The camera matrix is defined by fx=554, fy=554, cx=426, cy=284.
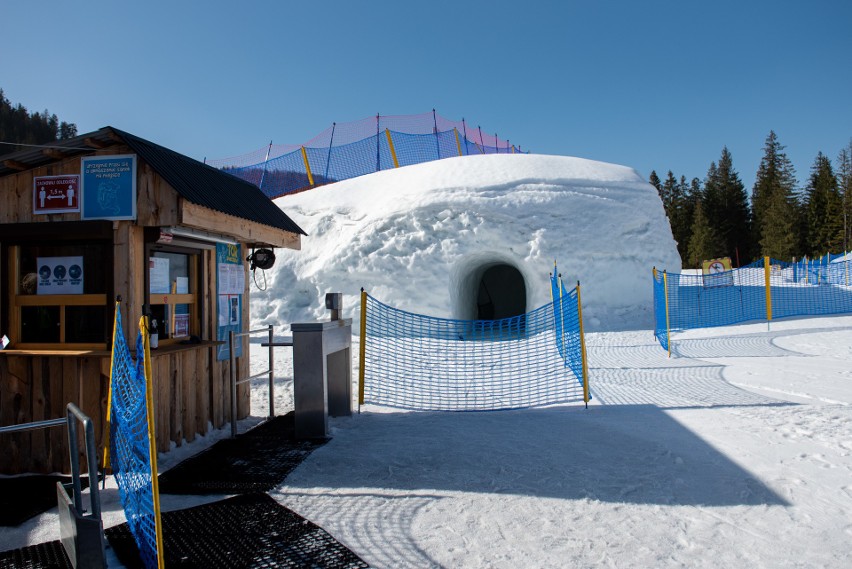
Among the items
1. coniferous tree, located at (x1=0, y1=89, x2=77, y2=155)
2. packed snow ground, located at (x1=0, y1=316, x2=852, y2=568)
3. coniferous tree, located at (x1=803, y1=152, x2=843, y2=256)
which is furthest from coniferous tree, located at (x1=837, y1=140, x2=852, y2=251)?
coniferous tree, located at (x1=0, y1=89, x2=77, y2=155)

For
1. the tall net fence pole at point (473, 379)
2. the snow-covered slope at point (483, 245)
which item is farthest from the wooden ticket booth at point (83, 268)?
the snow-covered slope at point (483, 245)

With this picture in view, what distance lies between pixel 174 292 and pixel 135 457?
8.95ft

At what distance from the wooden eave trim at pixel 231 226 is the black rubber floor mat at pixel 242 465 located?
2120 millimetres

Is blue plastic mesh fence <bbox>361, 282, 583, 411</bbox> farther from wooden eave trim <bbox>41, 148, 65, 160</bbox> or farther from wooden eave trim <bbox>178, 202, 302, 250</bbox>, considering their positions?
wooden eave trim <bbox>41, 148, 65, 160</bbox>

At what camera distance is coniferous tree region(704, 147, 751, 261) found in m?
52.8

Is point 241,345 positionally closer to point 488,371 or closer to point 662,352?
point 488,371

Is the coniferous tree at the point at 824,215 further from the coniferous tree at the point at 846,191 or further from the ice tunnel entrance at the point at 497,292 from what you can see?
the ice tunnel entrance at the point at 497,292

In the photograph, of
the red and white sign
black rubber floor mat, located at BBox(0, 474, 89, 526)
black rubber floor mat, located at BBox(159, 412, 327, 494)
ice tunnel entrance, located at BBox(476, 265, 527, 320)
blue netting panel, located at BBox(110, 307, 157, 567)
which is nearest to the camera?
blue netting panel, located at BBox(110, 307, 157, 567)

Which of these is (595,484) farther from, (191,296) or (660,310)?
(660,310)

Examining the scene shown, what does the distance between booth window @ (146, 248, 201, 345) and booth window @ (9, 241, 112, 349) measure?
1.37 feet

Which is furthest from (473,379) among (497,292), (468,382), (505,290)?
(505,290)

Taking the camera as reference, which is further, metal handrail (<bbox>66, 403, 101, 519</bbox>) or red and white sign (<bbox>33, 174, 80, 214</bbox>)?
red and white sign (<bbox>33, 174, 80, 214</bbox>)

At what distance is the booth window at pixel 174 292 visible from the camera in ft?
17.2

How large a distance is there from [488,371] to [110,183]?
264 inches
